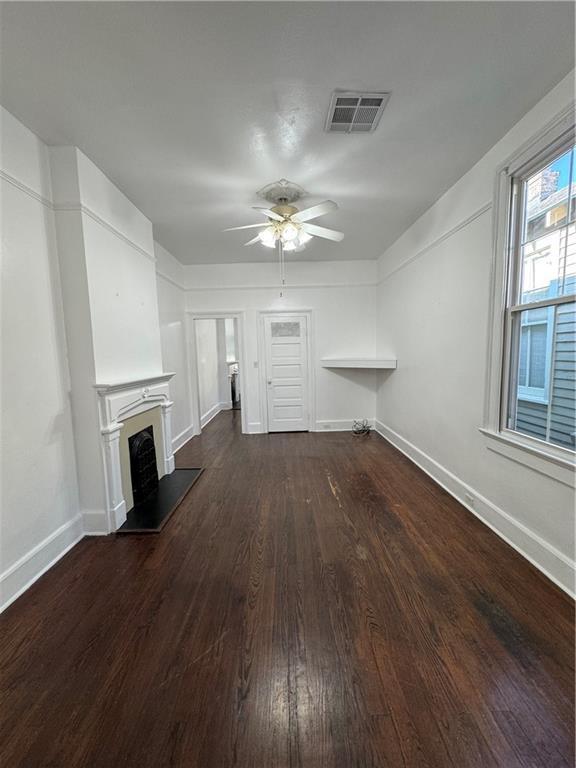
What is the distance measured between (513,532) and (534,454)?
609mm

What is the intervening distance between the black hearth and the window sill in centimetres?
302

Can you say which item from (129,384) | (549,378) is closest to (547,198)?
(549,378)

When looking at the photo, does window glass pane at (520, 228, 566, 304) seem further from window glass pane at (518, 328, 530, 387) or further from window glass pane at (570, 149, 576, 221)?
window glass pane at (518, 328, 530, 387)

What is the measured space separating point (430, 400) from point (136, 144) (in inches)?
136

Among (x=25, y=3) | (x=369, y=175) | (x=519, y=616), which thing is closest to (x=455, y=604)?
(x=519, y=616)

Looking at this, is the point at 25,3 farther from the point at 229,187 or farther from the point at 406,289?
the point at 406,289

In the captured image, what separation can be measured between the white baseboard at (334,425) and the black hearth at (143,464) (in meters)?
2.86

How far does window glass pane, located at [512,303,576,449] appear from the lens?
1818 millimetres

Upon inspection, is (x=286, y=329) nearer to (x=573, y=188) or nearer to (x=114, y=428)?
(x=114, y=428)

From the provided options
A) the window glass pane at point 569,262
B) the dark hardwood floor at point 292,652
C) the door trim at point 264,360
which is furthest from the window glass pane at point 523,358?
the door trim at point 264,360

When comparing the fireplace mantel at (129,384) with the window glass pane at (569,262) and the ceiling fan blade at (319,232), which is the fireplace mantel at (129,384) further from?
the window glass pane at (569,262)

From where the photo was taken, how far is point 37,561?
198 centimetres

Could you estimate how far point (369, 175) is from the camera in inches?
101

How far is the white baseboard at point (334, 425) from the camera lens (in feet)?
17.6
